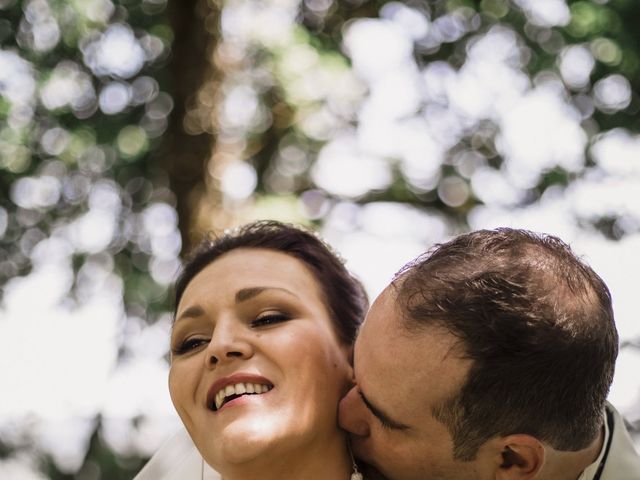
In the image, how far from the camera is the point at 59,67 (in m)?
8.31

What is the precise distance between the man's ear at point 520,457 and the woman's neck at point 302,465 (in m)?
0.67

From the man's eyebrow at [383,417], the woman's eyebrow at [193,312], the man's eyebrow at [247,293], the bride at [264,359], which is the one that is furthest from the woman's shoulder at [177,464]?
the man's eyebrow at [383,417]

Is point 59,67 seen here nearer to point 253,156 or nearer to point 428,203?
point 253,156

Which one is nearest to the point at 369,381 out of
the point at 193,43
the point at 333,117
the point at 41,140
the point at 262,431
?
the point at 262,431

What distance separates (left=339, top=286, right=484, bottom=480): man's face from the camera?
2.71 m

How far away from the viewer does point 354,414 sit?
121 inches

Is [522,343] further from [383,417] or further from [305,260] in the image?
[305,260]

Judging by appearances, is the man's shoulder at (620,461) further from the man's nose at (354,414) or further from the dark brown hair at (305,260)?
the dark brown hair at (305,260)

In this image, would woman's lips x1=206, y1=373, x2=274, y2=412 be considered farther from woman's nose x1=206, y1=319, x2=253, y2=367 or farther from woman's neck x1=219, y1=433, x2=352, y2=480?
woman's neck x1=219, y1=433, x2=352, y2=480

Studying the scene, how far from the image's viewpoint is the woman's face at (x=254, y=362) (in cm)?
303

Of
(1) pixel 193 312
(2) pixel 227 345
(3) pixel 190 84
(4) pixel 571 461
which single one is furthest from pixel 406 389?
(3) pixel 190 84

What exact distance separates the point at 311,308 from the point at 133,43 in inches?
218

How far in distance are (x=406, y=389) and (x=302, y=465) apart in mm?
600

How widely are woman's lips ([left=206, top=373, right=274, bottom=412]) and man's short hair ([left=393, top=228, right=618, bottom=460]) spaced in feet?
1.84
